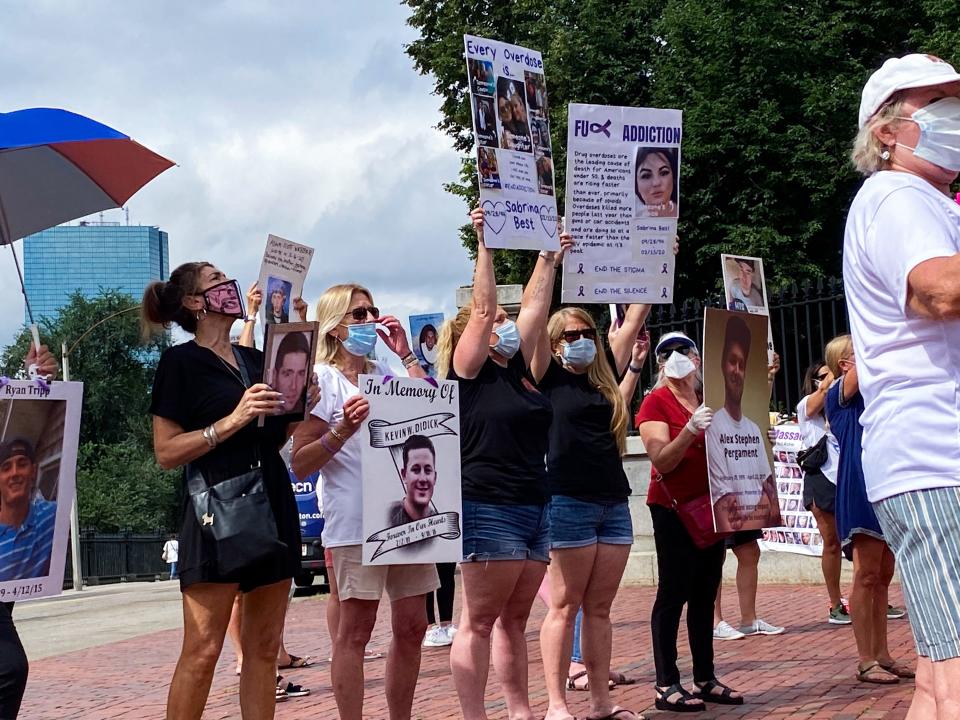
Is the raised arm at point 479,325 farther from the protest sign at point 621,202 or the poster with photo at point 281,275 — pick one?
the poster with photo at point 281,275

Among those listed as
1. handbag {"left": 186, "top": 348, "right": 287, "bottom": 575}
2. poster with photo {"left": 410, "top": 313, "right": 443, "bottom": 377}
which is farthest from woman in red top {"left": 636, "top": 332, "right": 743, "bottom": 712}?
poster with photo {"left": 410, "top": 313, "right": 443, "bottom": 377}

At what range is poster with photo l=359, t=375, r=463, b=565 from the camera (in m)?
5.31

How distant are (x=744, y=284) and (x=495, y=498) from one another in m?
3.83

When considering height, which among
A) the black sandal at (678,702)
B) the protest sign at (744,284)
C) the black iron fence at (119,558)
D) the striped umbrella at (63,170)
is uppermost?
the striped umbrella at (63,170)

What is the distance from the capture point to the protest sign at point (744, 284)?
8.63 metres

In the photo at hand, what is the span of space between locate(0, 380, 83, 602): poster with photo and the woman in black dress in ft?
1.29

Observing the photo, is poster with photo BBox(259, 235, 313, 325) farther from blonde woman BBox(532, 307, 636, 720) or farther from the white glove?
the white glove

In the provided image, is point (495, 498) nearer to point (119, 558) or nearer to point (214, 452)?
point (214, 452)

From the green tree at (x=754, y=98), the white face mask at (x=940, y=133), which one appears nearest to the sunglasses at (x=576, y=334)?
the white face mask at (x=940, y=133)

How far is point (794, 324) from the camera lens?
1263cm

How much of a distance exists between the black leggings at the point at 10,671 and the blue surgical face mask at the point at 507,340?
233 cm

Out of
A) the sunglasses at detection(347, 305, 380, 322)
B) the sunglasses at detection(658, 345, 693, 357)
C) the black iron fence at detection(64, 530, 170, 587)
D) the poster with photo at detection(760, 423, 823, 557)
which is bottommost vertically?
the black iron fence at detection(64, 530, 170, 587)

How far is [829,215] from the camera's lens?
86.7ft

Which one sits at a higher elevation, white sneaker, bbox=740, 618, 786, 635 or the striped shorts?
the striped shorts
